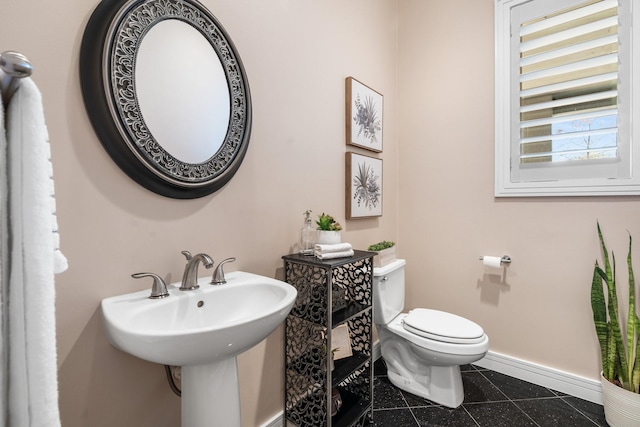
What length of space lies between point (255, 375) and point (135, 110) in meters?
1.21

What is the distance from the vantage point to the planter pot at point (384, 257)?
1.81 meters

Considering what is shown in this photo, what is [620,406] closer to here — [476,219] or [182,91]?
[476,219]

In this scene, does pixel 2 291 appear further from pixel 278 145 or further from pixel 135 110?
pixel 278 145

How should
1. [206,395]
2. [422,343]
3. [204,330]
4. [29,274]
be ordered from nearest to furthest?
[29,274] → [204,330] → [206,395] → [422,343]

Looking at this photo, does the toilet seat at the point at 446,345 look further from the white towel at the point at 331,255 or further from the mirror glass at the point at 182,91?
the mirror glass at the point at 182,91

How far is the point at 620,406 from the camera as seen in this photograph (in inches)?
58.6

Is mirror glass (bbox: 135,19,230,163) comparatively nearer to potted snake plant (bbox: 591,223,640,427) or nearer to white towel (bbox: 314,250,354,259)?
white towel (bbox: 314,250,354,259)

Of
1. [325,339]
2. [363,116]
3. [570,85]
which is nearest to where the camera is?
[325,339]

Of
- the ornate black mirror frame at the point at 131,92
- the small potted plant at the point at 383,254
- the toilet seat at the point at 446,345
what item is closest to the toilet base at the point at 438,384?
the toilet seat at the point at 446,345

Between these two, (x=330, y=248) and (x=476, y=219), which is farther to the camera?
(x=476, y=219)

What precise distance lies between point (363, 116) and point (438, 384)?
174cm

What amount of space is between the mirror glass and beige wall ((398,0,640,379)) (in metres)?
1.68

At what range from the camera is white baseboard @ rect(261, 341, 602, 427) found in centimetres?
173

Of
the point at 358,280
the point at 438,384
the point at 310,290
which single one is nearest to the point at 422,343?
the point at 438,384
